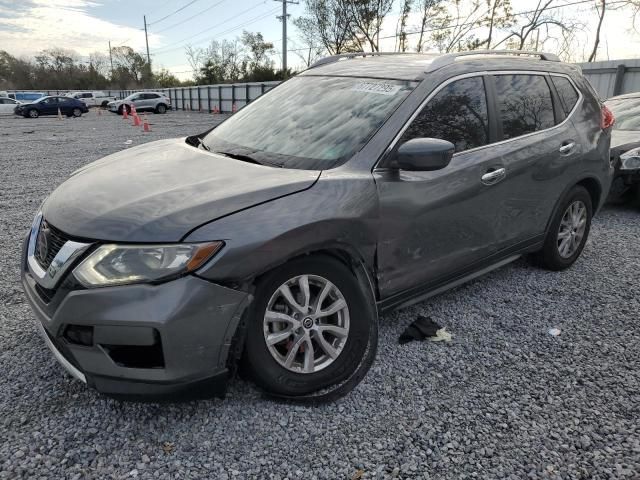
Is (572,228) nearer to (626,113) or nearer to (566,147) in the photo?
(566,147)

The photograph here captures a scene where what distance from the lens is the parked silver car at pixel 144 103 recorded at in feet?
113

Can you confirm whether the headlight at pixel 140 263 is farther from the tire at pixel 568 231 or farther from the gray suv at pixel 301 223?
the tire at pixel 568 231

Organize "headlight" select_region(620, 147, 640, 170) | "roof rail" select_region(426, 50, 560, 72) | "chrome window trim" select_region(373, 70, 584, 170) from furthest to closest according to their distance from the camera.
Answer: "headlight" select_region(620, 147, 640, 170), "roof rail" select_region(426, 50, 560, 72), "chrome window trim" select_region(373, 70, 584, 170)

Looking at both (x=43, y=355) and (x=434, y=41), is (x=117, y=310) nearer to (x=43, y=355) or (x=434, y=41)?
(x=43, y=355)

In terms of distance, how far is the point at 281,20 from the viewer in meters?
39.8

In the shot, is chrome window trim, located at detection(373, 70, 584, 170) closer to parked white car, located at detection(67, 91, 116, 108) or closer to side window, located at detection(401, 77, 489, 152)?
side window, located at detection(401, 77, 489, 152)

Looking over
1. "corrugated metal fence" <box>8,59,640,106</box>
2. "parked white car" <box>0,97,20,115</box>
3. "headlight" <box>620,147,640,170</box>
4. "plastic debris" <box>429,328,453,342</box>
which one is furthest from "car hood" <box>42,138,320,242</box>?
"parked white car" <box>0,97,20,115</box>

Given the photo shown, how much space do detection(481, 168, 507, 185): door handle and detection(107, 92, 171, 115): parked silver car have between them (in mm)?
34667

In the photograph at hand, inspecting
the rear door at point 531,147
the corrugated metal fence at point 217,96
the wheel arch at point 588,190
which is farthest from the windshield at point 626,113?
the corrugated metal fence at point 217,96

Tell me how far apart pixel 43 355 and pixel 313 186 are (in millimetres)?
1940

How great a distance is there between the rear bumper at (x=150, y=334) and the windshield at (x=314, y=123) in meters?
0.99

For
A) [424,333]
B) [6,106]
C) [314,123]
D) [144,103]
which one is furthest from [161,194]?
[6,106]

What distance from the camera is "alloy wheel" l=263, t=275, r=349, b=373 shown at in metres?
2.37

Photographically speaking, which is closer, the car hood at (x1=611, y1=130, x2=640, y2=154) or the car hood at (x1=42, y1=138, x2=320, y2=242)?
the car hood at (x1=42, y1=138, x2=320, y2=242)
